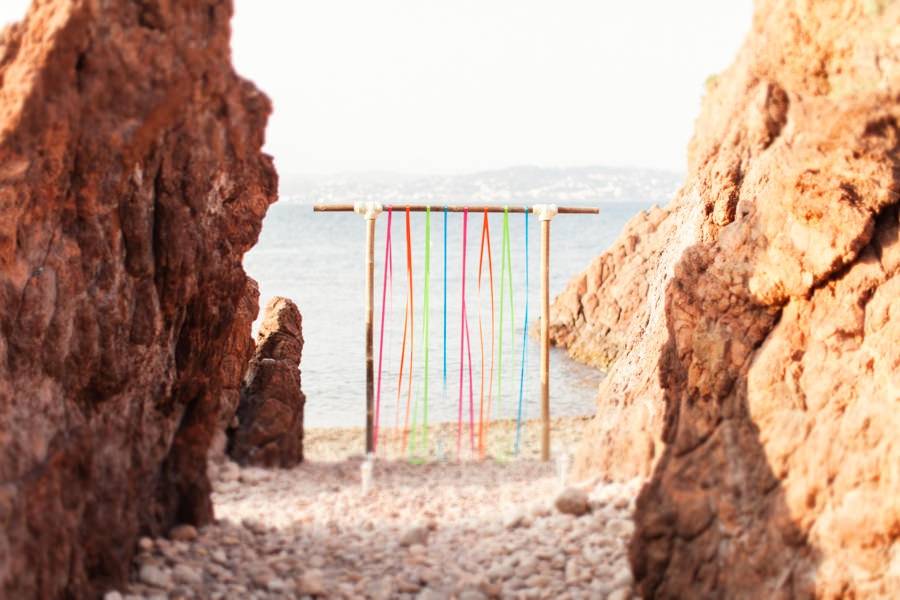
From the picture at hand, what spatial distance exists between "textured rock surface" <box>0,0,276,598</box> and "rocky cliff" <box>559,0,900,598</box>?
2783 mm

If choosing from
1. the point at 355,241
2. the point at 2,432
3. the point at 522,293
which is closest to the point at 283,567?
the point at 2,432

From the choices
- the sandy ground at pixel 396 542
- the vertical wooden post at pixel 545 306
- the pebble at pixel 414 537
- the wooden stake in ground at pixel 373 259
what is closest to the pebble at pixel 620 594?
the sandy ground at pixel 396 542

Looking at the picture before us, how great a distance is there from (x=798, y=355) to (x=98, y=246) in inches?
142

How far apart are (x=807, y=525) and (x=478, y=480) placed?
554 centimetres

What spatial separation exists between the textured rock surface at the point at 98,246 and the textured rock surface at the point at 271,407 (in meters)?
4.10

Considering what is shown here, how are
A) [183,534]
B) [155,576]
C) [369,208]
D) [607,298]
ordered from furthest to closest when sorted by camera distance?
1. [607,298]
2. [369,208]
3. [183,534]
4. [155,576]

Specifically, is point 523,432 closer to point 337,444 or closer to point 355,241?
point 337,444

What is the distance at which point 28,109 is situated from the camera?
5207 mm

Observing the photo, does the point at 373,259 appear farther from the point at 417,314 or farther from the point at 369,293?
the point at 417,314

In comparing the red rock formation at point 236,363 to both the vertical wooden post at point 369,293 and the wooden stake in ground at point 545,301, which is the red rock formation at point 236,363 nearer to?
the vertical wooden post at point 369,293

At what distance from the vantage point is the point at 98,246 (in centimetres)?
568

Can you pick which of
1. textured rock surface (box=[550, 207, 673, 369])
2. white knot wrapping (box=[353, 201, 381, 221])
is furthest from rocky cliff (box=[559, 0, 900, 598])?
textured rock surface (box=[550, 207, 673, 369])

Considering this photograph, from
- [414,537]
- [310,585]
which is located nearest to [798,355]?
[310,585]

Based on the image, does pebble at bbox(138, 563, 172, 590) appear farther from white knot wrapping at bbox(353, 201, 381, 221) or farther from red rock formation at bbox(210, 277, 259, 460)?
white knot wrapping at bbox(353, 201, 381, 221)
